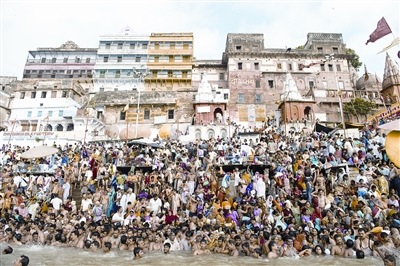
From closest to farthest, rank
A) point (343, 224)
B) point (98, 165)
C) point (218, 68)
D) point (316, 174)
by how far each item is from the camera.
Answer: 1. point (343, 224)
2. point (316, 174)
3. point (98, 165)
4. point (218, 68)

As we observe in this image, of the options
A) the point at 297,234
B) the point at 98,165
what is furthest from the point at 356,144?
the point at 98,165

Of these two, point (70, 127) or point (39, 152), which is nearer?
point (39, 152)

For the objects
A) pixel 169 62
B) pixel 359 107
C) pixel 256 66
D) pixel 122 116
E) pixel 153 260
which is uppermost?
pixel 169 62

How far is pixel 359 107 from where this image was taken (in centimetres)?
3509

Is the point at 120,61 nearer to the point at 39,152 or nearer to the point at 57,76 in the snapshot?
the point at 57,76

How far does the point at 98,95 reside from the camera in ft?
120

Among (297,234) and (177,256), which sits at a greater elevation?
(297,234)

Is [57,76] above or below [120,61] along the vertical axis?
below

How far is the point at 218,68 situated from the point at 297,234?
121 ft

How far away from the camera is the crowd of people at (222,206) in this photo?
8.32 metres

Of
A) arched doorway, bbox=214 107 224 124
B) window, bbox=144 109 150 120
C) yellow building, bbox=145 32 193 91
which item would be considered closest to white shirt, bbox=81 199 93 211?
arched doorway, bbox=214 107 224 124

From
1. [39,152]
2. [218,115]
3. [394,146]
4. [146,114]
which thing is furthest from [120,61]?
[394,146]

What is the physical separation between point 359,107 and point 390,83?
4.21 metres

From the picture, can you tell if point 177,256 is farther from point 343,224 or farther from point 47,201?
point 47,201
